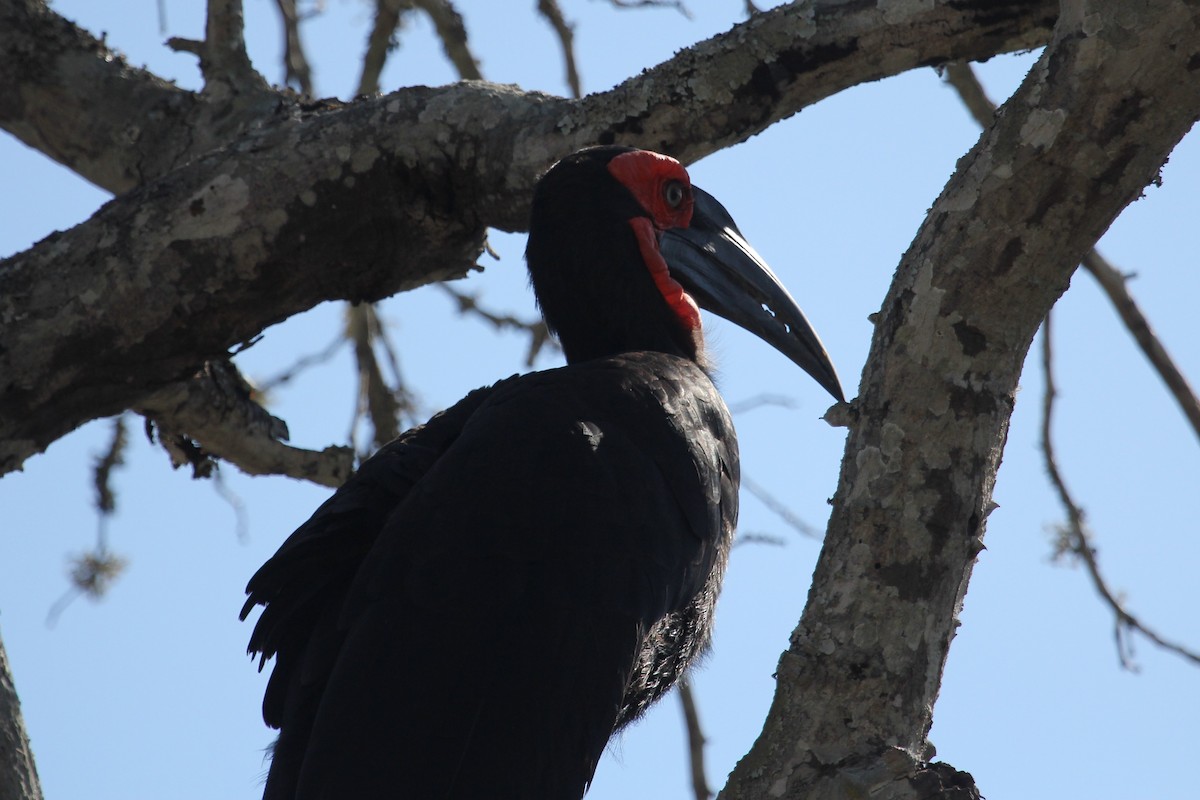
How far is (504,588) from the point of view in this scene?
116 inches

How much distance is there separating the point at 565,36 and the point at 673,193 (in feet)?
4.21

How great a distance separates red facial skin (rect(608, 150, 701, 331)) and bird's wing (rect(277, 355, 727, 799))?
2.76 feet

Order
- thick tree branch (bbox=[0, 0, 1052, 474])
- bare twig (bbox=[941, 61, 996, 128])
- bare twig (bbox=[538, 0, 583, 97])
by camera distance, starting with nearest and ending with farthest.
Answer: thick tree branch (bbox=[0, 0, 1052, 474])
bare twig (bbox=[941, 61, 996, 128])
bare twig (bbox=[538, 0, 583, 97])

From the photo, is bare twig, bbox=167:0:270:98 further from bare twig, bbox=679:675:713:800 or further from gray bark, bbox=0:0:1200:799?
bare twig, bbox=679:675:713:800

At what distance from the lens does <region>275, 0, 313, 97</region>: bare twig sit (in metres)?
5.66

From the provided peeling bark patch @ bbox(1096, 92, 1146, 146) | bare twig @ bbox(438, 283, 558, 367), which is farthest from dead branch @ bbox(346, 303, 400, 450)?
peeling bark patch @ bbox(1096, 92, 1146, 146)

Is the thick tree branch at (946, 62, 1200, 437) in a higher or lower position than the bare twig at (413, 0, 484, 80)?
lower

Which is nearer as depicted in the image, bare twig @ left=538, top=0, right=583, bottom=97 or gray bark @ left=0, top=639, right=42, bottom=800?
gray bark @ left=0, top=639, right=42, bottom=800

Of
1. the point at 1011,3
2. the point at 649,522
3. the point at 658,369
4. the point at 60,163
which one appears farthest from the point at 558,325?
the point at 60,163

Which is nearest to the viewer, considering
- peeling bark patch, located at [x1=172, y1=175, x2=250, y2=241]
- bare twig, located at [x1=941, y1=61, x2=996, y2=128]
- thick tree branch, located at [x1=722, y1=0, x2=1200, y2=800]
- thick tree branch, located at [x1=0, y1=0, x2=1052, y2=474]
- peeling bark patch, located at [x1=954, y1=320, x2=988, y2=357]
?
thick tree branch, located at [x1=722, y1=0, x2=1200, y2=800]

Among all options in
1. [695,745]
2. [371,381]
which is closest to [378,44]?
[371,381]

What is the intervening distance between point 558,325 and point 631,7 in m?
1.56

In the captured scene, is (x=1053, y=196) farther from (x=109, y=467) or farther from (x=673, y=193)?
(x=109, y=467)

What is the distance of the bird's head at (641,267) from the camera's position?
3.96 m
